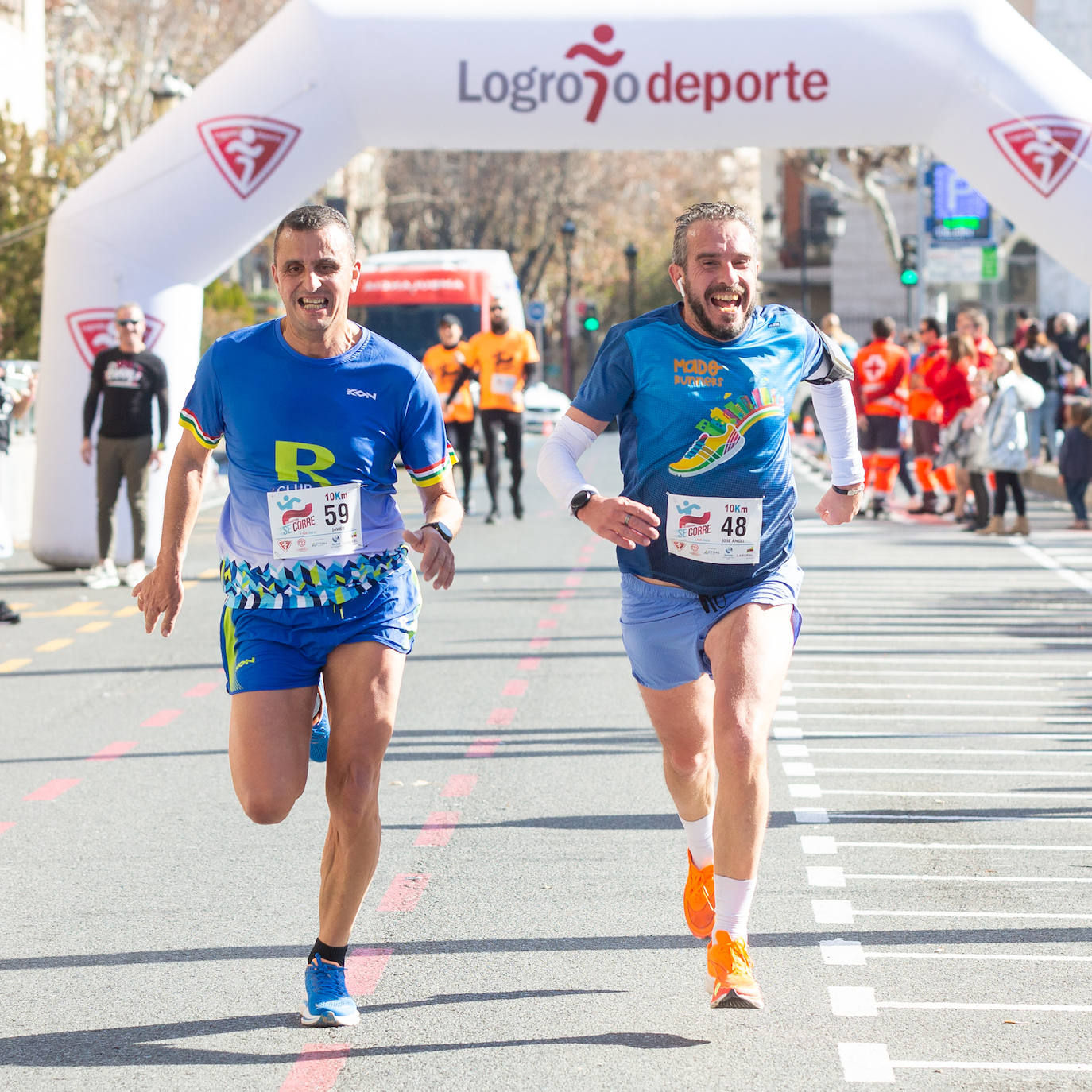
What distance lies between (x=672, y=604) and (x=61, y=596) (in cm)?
910

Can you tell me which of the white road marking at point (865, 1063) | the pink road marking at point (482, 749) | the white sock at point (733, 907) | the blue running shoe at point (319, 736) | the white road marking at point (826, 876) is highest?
the blue running shoe at point (319, 736)

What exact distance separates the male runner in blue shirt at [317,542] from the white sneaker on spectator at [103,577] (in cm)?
915

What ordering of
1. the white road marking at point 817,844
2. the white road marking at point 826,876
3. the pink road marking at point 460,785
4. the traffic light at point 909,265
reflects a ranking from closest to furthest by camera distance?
the white road marking at point 826,876 < the white road marking at point 817,844 < the pink road marking at point 460,785 < the traffic light at point 909,265

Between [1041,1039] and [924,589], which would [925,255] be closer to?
[924,589]

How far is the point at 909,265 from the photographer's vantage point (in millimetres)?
35656

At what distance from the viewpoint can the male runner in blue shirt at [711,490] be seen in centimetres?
470

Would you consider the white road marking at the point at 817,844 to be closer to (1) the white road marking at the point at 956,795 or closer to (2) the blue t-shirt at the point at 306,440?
(1) the white road marking at the point at 956,795

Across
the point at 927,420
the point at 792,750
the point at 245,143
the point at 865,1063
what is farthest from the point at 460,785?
the point at 927,420

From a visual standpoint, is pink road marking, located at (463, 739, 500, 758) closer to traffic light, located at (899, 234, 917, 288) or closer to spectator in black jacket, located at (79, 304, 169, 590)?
spectator in black jacket, located at (79, 304, 169, 590)

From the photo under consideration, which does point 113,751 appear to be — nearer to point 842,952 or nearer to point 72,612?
point 842,952

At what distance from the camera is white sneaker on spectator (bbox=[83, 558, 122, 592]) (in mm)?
13656

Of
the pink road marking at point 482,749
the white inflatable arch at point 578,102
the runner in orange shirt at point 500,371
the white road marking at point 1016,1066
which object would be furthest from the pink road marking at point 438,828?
the runner in orange shirt at point 500,371

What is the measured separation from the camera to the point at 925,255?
33.4m

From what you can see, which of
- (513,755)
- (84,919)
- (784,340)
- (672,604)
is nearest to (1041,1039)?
(672,604)
